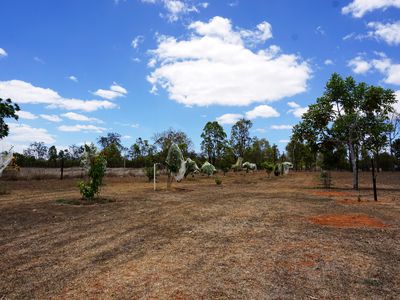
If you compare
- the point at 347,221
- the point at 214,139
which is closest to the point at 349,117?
the point at 347,221

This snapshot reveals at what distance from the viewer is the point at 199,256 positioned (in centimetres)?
680

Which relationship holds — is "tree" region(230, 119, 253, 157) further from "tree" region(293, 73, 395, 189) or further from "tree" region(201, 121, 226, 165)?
"tree" region(293, 73, 395, 189)

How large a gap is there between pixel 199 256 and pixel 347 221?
5884 mm

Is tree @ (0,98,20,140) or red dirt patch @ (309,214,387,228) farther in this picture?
tree @ (0,98,20,140)

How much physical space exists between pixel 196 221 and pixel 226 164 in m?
44.7

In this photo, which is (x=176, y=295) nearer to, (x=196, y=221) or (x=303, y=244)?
(x=303, y=244)

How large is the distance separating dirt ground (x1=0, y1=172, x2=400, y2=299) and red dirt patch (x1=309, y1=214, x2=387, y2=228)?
3cm

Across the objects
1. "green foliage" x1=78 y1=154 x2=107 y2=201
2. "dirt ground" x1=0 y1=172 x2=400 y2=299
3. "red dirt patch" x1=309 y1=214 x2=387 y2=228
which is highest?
"green foliage" x1=78 y1=154 x2=107 y2=201

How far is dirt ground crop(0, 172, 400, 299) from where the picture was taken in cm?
511

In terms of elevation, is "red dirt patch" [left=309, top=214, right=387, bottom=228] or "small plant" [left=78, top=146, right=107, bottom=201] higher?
"small plant" [left=78, top=146, right=107, bottom=201]

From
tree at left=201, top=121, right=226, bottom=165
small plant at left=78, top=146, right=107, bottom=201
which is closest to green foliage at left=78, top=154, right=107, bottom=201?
small plant at left=78, top=146, right=107, bottom=201

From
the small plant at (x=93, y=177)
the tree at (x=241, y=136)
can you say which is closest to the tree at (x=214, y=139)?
the tree at (x=241, y=136)

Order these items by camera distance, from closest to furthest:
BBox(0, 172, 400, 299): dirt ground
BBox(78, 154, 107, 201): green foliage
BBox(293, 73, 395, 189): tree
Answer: BBox(0, 172, 400, 299): dirt ground → BBox(78, 154, 107, 201): green foliage → BBox(293, 73, 395, 189): tree

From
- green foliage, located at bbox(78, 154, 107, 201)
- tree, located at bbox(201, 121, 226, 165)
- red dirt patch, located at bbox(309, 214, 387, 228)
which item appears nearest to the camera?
red dirt patch, located at bbox(309, 214, 387, 228)
